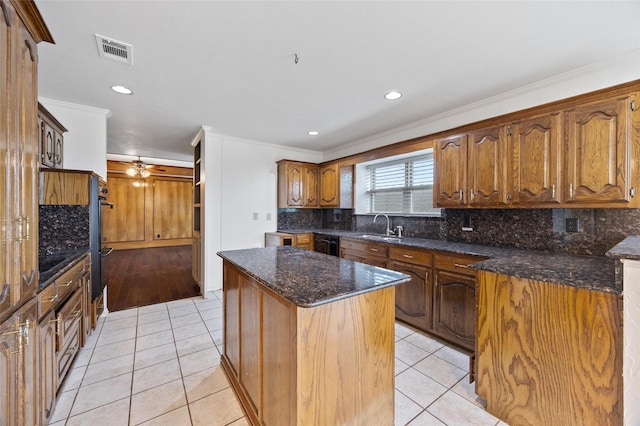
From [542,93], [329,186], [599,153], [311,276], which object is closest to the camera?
[311,276]

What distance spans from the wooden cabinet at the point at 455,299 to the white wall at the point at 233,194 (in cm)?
305

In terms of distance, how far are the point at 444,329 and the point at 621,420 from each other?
1279mm

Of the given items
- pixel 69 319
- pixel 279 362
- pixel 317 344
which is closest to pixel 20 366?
pixel 69 319

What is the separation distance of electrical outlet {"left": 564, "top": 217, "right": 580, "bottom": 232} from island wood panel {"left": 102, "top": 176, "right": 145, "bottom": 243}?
9.54 m

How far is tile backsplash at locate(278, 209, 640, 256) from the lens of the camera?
201cm

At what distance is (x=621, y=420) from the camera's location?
50.0 inches

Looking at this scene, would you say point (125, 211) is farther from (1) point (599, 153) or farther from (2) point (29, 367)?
(1) point (599, 153)

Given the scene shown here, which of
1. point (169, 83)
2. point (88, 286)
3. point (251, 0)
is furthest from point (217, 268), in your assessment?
point (251, 0)

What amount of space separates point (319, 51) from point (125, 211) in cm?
832

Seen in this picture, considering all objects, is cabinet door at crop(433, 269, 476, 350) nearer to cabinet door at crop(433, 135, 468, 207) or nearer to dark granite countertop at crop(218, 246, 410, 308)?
cabinet door at crop(433, 135, 468, 207)

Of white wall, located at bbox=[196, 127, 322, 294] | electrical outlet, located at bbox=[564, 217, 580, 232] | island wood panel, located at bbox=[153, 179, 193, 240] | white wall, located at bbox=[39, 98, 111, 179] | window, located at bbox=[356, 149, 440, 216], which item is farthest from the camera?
island wood panel, located at bbox=[153, 179, 193, 240]

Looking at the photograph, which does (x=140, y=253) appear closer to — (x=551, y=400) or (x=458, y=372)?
(x=458, y=372)

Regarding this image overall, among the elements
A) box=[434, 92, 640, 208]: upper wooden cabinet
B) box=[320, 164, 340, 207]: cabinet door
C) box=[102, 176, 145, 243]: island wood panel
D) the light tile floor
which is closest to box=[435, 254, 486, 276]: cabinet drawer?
box=[434, 92, 640, 208]: upper wooden cabinet

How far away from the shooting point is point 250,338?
1.62 metres
